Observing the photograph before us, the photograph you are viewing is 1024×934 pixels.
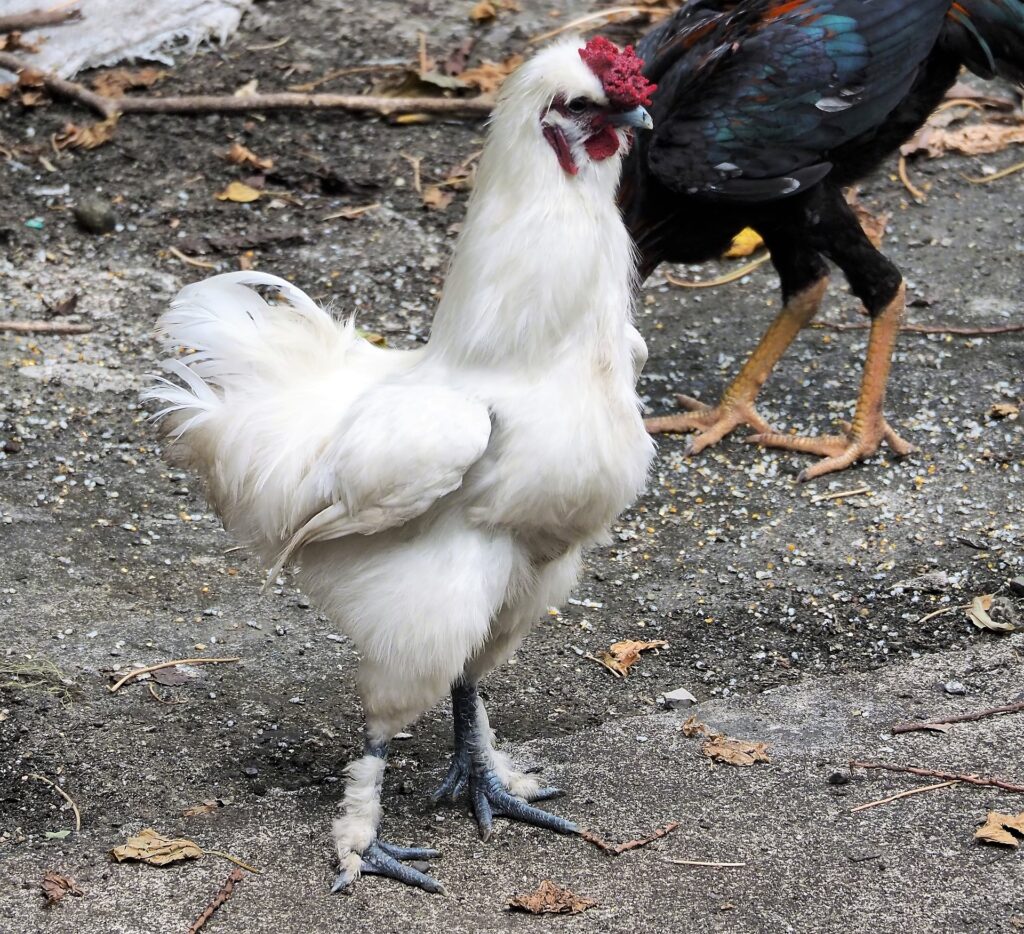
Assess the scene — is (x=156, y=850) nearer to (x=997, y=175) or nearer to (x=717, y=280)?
(x=717, y=280)

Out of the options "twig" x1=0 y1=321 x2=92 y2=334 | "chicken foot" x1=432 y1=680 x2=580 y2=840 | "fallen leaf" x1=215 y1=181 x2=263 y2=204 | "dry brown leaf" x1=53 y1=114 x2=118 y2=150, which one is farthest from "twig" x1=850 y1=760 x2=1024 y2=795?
"dry brown leaf" x1=53 y1=114 x2=118 y2=150

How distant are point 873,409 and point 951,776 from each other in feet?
7.01

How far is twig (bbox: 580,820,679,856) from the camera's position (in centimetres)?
354

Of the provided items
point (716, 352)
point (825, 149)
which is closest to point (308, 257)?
point (716, 352)

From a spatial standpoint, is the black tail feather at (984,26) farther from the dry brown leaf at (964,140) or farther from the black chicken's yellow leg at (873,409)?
the dry brown leaf at (964,140)

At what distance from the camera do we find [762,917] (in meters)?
3.23

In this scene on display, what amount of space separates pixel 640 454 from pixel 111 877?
168 centimetres

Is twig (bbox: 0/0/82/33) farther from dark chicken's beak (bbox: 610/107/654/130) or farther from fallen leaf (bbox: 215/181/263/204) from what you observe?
dark chicken's beak (bbox: 610/107/654/130)

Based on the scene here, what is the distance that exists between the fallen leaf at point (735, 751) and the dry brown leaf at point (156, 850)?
4.73 ft

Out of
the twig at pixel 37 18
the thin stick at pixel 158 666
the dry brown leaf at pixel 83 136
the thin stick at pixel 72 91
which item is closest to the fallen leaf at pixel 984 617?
the thin stick at pixel 158 666

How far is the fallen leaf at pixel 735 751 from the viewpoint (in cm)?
387

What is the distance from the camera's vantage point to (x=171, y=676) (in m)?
4.27

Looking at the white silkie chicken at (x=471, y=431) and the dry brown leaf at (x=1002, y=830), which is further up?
the white silkie chicken at (x=471, y=431)

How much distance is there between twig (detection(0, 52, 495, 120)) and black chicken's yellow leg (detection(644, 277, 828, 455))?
242 centimetres
